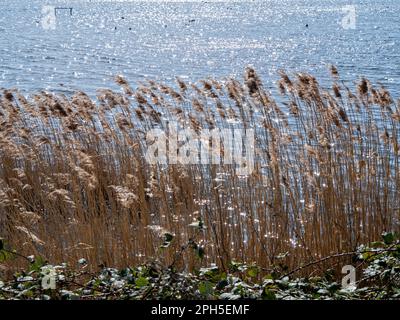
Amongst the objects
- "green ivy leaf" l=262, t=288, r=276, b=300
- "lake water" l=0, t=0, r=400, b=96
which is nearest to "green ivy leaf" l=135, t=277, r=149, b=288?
"green ivy leaf" l=262, t=288, r=276, b=300

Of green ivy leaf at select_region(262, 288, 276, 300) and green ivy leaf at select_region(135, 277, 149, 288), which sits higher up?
green ivy leaf at select_region(135, 277, 149, 288)

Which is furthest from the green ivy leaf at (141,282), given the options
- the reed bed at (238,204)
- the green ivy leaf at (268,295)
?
the reed bed at (238,204)

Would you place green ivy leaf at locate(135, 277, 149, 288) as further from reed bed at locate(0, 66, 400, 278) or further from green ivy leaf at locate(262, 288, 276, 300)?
reed bed at locate(0, 66, 400, 278)

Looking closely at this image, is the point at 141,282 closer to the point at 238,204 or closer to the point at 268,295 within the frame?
the point at 268,295

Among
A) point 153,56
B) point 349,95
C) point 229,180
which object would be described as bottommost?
point 229,180

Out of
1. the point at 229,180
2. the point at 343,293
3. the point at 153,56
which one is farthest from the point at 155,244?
the point at 153,56

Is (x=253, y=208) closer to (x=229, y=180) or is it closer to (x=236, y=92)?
(x=229, y=180)

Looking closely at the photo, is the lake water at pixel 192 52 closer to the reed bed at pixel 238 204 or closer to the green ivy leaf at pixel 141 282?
the reed bed at pixel 238 204

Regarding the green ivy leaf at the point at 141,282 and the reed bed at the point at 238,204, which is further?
the reed bed at the point at 238,204

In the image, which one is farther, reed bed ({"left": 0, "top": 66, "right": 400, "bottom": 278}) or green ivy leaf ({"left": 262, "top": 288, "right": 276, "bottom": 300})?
reed bed ({"left": 0, "top": 66, "right": 400, "bottom": 278})

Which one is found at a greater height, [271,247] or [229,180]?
[229,180]

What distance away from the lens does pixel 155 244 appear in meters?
6.50

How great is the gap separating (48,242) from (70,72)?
18801 mm

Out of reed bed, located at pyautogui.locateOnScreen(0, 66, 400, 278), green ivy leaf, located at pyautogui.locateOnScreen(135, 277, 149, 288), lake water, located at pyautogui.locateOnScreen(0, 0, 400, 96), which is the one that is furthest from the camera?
lake water, located at pyautogui.locateOnScreen(0, 0, 400, 96)
